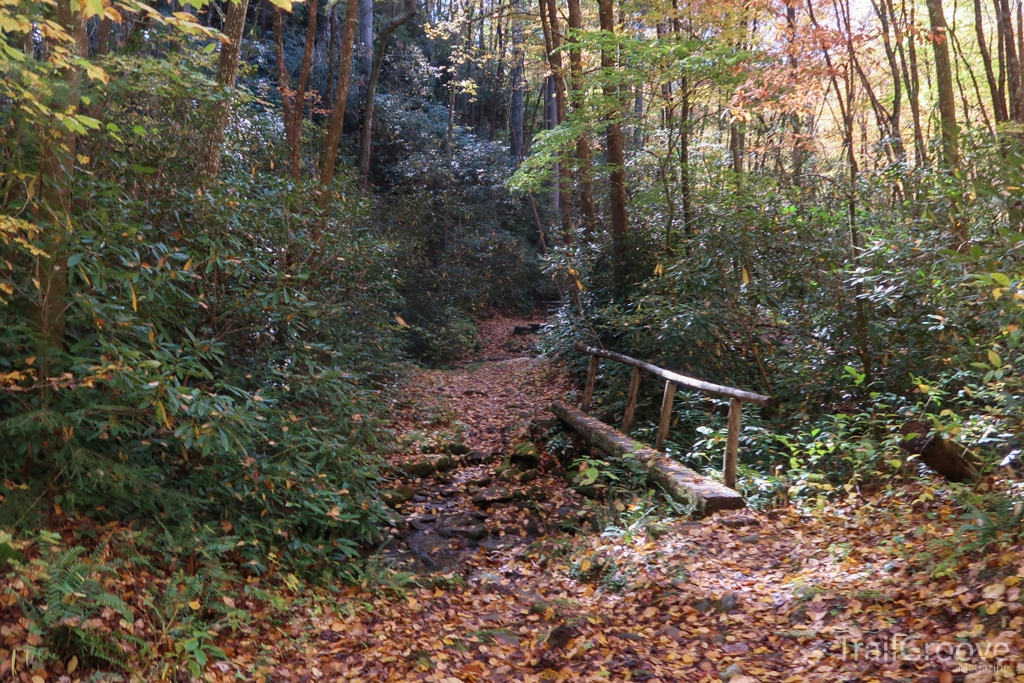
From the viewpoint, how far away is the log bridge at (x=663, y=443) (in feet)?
18.4

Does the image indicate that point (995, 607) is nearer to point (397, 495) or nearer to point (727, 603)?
point (727, 603)

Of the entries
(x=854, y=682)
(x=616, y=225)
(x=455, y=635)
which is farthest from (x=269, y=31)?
(x=854, y=682)

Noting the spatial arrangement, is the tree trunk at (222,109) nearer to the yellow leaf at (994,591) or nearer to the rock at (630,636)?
the rock at (630,636)

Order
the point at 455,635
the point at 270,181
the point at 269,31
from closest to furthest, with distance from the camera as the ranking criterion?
1. the point at 455,635
2. the point at 270,181
3. the point at 269,31

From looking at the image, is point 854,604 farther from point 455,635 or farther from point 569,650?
point 455,635

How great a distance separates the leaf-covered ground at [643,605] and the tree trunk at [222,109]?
13.0 ft

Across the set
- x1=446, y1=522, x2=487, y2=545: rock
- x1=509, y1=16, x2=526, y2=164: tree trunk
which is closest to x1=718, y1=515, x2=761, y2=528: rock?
x1=446, y1=522, x2=487, y2=545: rock

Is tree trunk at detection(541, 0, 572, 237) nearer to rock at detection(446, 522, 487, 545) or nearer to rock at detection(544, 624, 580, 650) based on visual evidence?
rock at detection(446, 522, 487, 545)

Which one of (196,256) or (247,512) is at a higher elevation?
(196,256)

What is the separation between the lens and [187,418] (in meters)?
4.79

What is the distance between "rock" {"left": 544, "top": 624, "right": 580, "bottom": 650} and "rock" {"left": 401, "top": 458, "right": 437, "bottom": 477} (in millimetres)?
4074

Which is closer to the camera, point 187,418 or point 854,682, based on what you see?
point 854,682

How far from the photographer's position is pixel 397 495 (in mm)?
7039

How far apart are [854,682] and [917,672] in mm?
276
